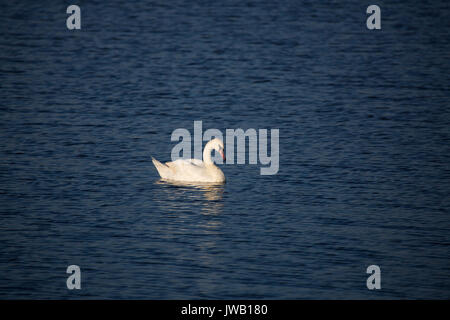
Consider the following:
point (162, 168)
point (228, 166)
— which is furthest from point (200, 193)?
point (228, 166)

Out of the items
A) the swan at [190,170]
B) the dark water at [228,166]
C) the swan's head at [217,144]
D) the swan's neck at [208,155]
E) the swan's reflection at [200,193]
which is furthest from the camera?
the swan's neck at [208,155]

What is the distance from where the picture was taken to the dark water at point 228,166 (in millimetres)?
16844

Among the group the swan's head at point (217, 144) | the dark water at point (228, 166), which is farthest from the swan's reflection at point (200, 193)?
the swan's head at point (217, 144)

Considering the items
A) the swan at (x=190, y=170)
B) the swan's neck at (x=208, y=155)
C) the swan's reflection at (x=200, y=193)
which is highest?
the swan's neck at (x=208, y=155)

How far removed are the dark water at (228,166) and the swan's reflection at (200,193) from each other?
84 mm

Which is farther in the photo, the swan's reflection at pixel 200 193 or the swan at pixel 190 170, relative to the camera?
the swan at pixel 190 170

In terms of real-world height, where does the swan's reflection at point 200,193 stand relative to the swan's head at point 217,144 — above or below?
below

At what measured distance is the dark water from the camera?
16.8 m

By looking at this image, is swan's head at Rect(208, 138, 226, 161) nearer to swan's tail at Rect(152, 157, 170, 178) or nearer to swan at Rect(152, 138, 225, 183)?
swan at Rect(152, 138, 225, 183)

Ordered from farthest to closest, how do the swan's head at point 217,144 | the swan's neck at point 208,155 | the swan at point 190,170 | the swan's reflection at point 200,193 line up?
the swan's neck at point 208,155
the swan's head at point 217,144
the swan at point 190,170
the swan's reflection at point 200,193

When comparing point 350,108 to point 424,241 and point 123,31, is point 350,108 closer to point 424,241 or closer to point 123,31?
point 424,241

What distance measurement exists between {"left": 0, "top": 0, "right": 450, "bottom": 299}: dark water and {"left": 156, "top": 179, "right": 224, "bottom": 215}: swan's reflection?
0.27ft

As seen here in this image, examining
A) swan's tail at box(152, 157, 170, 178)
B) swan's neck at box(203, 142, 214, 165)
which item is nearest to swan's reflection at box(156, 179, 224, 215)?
swan's tail at box(152, 157, 170, 178)

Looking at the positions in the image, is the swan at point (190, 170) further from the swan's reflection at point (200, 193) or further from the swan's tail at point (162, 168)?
the swan's reflection at point (200, 193)
